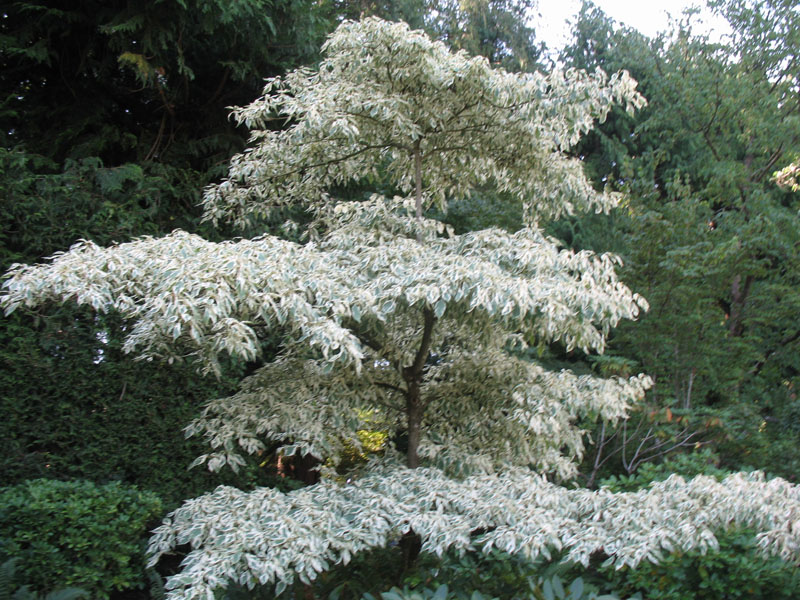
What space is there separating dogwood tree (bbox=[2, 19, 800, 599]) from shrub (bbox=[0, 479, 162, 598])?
1.88 ft

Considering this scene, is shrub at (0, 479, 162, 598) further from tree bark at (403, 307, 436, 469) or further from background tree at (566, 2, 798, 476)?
background tree at (566, 2, 798, 476)

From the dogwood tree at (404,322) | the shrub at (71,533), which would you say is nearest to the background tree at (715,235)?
the dogwood tree at (404,322)

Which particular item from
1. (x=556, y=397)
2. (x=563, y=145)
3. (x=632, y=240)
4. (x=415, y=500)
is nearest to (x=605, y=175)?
(x=632, y=240)

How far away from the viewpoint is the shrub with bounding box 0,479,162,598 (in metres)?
3.29

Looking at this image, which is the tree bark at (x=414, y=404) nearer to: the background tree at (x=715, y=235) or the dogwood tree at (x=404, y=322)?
the dogwood tree at (x=404, y=322)

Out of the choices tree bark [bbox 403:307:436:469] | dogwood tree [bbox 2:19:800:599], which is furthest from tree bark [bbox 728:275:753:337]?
tree bark [bbox 403:307:436:469]

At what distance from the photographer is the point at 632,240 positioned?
6.89 meters

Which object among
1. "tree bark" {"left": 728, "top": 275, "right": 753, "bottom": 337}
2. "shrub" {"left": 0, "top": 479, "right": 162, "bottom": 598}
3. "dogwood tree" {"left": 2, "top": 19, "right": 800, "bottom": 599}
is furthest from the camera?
"tree bark" {"left": 728, "top": 275, "right": 753, "bottom": 337}

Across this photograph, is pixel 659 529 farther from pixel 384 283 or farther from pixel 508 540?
pixel 384 283

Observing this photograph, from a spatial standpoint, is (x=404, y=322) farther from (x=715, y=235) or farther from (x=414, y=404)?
(x=715, y=235)

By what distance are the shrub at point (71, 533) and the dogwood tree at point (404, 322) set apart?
1.88 ft

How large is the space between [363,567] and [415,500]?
90cm

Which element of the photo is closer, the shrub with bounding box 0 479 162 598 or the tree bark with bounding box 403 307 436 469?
the shrub with bounding box 0 479 162 598

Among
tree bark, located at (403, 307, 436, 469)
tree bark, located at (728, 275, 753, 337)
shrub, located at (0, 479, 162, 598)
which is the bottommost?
shrub, located at (0, 479, 162, 598)
